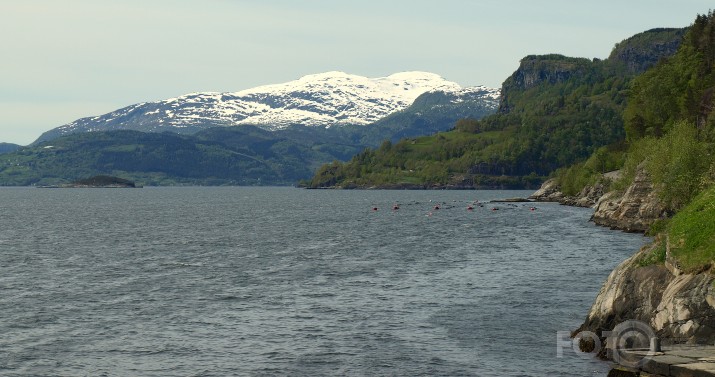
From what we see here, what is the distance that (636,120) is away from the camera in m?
197

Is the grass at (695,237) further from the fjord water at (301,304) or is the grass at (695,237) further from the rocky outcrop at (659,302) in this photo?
the fjord water at (301,304)

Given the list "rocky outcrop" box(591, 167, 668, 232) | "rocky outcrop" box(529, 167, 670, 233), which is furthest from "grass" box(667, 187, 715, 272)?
"rocky outcrop" box(591, 167, 668, 232)

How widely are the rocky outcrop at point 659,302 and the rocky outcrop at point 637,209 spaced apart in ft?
251

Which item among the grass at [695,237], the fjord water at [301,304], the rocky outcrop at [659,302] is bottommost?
the fjord water at [301,304]

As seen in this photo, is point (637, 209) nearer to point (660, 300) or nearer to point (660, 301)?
point (660, 300)

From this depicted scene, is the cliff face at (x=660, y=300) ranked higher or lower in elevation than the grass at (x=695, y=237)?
lower

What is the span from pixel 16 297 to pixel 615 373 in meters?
51.1

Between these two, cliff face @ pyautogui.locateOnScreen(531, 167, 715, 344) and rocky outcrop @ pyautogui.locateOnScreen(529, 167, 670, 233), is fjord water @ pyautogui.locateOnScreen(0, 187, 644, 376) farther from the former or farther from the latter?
rocky outcrop @ pyautogui.locateOnScreen(529, 167, 670, 233)

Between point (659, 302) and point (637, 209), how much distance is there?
304ft

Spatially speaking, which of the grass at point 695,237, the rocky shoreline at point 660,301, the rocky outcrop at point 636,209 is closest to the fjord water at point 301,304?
the rocky shoreline at point 660,301

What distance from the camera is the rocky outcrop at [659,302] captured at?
4116cm

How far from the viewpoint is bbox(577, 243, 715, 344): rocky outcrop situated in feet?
135

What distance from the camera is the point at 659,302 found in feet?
148

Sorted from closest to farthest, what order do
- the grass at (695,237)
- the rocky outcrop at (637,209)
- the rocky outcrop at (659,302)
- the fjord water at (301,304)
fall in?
the rocky outcrop at (659,302) → the grass at (695,237) → the fjord water at (301,304) → the rocky outcrop at (637,209)
